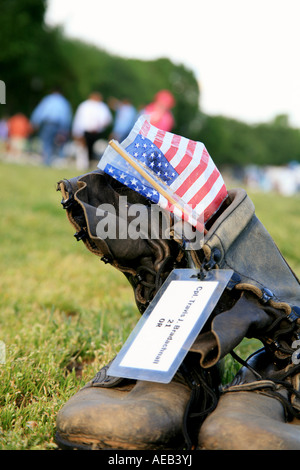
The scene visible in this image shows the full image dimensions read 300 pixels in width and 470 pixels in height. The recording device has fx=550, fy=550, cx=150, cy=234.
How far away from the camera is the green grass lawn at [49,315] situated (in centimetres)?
175

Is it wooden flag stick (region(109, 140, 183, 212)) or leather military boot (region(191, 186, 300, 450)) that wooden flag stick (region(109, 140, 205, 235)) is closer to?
wooden flag stick (region(109, 140, 183, 212))

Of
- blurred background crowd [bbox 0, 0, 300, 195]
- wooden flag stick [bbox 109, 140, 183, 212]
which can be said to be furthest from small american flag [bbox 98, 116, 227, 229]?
blurred background crowd [bbox 0, 0, 300, 195]

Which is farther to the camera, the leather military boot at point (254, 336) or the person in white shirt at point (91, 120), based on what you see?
the person in white shirt at point (91, 120)

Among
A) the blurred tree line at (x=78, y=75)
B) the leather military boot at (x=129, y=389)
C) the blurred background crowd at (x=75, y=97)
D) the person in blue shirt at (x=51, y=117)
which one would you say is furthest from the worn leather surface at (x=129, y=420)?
the blurred tree line at (x=78, y=75)

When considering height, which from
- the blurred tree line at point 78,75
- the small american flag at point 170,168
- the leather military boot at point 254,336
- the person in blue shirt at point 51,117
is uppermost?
the small american flag at point 170,168

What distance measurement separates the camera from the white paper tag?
1.42 metres

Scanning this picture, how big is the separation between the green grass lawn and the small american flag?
0.76 meters

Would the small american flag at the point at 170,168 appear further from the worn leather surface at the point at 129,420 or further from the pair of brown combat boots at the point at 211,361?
the worn leather surface at the point at 129,420

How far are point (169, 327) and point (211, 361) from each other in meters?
0.15

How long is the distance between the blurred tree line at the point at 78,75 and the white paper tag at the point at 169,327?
13.4m

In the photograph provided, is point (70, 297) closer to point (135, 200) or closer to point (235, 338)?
point (135, 200)

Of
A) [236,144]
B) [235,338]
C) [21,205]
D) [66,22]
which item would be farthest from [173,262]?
[236,144]

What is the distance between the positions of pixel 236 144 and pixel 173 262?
64498 millimetres

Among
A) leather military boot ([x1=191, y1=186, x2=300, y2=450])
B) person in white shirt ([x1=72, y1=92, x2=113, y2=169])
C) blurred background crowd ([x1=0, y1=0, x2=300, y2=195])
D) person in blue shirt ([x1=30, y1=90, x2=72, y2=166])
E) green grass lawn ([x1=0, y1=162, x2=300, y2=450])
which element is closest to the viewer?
leather military boot ([x1=191, y1=186, x2=300, y2=450])
